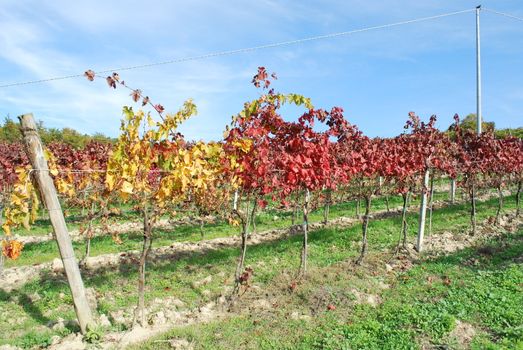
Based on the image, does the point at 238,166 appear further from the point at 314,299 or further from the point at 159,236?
the point at 159,236

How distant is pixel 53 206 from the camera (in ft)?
17.0

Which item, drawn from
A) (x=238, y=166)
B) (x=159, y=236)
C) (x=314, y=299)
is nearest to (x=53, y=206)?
(x=238, y=166)

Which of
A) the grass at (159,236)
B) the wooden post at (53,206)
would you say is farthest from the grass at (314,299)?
the grass at (159,236)

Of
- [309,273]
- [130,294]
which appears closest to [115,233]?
[130,294]

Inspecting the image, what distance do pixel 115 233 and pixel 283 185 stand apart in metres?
2.83

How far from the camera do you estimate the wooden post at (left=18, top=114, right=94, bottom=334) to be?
509 centimetres

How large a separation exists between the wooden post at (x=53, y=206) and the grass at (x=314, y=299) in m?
0.45

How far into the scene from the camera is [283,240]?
33.7 ft

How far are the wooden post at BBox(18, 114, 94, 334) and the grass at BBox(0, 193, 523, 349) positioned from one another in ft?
1.46

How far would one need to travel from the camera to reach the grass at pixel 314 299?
16.7ft

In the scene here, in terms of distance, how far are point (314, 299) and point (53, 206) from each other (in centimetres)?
366

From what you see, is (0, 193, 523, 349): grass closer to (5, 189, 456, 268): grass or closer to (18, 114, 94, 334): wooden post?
(18, 114, 94, 334): wooden post

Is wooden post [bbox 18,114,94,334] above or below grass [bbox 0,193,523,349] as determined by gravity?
above

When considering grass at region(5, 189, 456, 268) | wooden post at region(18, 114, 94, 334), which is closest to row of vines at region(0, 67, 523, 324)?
wooden post at region(18, 114, 94, 334)
